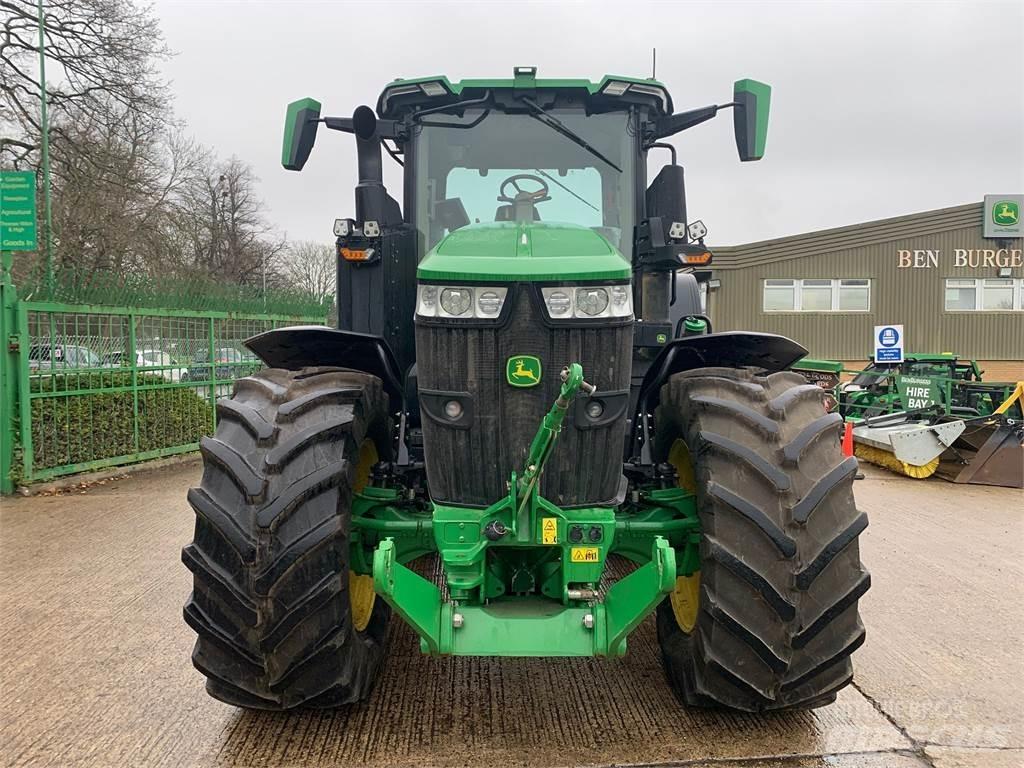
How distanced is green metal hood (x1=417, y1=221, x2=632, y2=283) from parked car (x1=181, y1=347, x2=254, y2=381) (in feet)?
28.7

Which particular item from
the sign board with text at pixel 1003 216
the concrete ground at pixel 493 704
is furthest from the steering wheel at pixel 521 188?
the sign board with text at pixel 1003 216

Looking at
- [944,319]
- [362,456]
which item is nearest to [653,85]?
[362,456]

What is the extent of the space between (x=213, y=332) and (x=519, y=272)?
9586 millimetres

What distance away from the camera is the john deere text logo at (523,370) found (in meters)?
2.93

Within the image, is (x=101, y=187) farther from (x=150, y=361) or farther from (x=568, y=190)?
(x=568, y=190)

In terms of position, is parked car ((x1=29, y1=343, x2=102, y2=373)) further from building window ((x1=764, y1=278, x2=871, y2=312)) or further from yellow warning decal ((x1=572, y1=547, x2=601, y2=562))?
building window ((x1=764, y1=278, x2=871, y2=312))

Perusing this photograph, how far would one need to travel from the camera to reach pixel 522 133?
13.4 feet

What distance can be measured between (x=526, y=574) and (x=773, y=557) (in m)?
0.94

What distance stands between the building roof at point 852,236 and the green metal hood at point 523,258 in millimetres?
21440

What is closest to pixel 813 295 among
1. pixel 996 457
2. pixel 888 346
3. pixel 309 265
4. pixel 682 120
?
pixel 888 346

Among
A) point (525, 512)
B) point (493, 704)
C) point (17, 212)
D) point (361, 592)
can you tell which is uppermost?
point (17, 212)

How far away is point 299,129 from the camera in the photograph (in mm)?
4062

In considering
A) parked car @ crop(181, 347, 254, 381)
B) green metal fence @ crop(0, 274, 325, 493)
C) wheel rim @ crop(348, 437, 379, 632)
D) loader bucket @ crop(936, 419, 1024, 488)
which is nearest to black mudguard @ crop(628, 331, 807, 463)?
wheel rim @ crop(348, 437, 379, 632)

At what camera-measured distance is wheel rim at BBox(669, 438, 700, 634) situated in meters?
3.38
